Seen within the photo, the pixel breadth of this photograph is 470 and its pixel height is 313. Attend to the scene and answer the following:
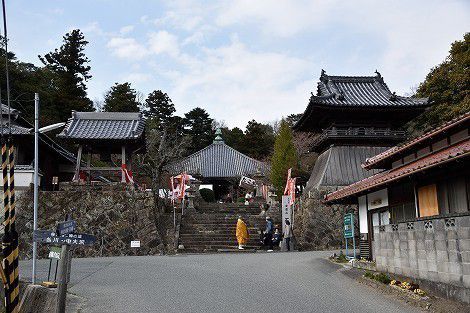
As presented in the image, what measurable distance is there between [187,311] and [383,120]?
808 inches

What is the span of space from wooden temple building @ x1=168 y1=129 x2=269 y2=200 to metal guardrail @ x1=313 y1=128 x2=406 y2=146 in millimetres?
17741

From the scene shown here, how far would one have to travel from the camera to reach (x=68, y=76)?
147 feet

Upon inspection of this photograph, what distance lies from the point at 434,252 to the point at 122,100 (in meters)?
44.4

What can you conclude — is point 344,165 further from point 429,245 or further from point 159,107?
point 159,107

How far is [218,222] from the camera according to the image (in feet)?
89.7

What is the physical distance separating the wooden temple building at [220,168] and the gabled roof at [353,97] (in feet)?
54.1

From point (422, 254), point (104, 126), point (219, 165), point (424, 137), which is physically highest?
point (219, 165)

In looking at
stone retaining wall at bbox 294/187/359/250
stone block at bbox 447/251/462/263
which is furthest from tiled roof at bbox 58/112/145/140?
stone block at bbox 447/251/462/263

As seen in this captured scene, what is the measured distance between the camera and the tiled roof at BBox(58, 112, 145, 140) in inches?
927

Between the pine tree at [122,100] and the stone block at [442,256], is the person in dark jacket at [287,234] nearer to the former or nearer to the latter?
the stone block at [442,256]

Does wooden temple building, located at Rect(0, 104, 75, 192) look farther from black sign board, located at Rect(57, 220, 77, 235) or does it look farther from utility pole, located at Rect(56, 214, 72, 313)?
utility pole, located at Rect(56, 214, 72, 313)

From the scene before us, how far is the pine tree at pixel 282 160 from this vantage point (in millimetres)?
36028

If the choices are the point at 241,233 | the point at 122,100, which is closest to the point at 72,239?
the point at 241,233

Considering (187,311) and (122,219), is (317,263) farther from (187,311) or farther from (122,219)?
(122,219)
